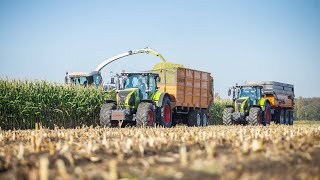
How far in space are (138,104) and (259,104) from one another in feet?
31.8

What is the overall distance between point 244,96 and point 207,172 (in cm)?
1928

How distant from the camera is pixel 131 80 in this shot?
49.6 feet

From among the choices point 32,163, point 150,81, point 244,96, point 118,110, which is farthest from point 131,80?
point 32,163

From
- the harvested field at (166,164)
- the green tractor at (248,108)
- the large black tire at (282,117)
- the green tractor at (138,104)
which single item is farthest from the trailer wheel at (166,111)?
the large black tire at (282,117)

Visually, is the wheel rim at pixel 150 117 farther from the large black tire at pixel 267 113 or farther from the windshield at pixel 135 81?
the large black tire at pixel 267 113

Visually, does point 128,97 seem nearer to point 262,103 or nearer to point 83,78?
point 83,78

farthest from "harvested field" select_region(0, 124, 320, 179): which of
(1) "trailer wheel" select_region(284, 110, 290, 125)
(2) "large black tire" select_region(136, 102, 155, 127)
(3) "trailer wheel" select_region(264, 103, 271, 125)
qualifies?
(1) "trailer wheel" select_region(284, 110, 290, 125)

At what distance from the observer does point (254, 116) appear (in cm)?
2008

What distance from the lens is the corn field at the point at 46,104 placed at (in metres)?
15.1

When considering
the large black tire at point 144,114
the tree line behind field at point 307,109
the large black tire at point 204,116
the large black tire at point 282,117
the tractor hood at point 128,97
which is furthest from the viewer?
the tree line behind field at point 307,109

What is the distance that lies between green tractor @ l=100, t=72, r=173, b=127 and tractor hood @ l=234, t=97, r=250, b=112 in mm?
6529

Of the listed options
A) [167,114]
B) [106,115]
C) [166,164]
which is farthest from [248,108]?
[166,164]

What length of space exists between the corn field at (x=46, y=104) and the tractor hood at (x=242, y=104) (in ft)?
22.3

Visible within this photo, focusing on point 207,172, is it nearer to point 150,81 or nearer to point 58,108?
point 150,81
